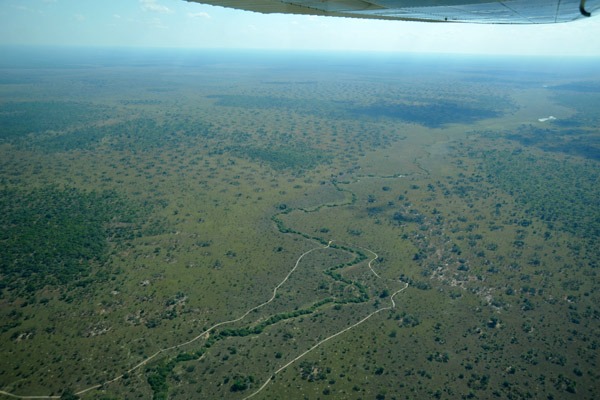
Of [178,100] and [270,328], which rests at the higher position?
[178,100]

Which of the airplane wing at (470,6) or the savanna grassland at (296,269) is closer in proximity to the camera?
the airplane wing at (470,6)

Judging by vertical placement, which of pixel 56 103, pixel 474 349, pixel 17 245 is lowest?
pixel 474 349

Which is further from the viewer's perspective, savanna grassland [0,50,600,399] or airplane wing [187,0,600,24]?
savanna grassland [0,50,600,399]

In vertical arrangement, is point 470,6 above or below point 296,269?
above

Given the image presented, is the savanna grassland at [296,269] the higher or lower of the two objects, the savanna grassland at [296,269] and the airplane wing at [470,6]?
the lower

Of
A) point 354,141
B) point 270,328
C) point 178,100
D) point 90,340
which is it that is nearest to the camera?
point 90,340

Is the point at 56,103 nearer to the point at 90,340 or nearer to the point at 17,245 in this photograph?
the point at 17,245

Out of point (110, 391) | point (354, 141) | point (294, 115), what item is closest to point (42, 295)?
point (110, 391)

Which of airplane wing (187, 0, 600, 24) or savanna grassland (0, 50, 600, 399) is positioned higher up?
airplane wing (187, 0, 600, 24)
